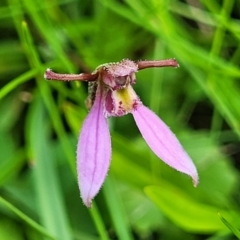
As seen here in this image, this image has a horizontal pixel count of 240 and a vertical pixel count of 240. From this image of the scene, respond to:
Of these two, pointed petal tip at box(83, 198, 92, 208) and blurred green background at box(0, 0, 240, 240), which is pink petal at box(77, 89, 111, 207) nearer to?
pointed petal tip at box(83, 198, 92, 208)

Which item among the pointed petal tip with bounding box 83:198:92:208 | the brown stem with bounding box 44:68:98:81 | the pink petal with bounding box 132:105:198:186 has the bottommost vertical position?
the pointed petal tip with bounding box 83:198:92:208

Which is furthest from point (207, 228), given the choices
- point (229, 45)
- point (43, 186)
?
point (229, 45)

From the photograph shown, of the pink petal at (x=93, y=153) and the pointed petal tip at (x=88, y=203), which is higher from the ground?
the pink petal at (x=93, y=153)

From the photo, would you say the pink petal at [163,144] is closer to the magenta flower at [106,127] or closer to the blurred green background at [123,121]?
the magenta flower at [106,127]

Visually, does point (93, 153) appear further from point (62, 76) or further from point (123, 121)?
point (123, 121)

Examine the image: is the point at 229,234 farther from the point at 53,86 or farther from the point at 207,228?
the point at 53,86

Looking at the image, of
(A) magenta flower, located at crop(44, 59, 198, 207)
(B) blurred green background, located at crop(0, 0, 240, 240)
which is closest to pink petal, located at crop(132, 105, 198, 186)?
(A) magenta flower, located at crop(44, 59, 198, 207)

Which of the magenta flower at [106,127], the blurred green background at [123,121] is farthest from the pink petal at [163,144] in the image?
the blurred green background at [123,121]
